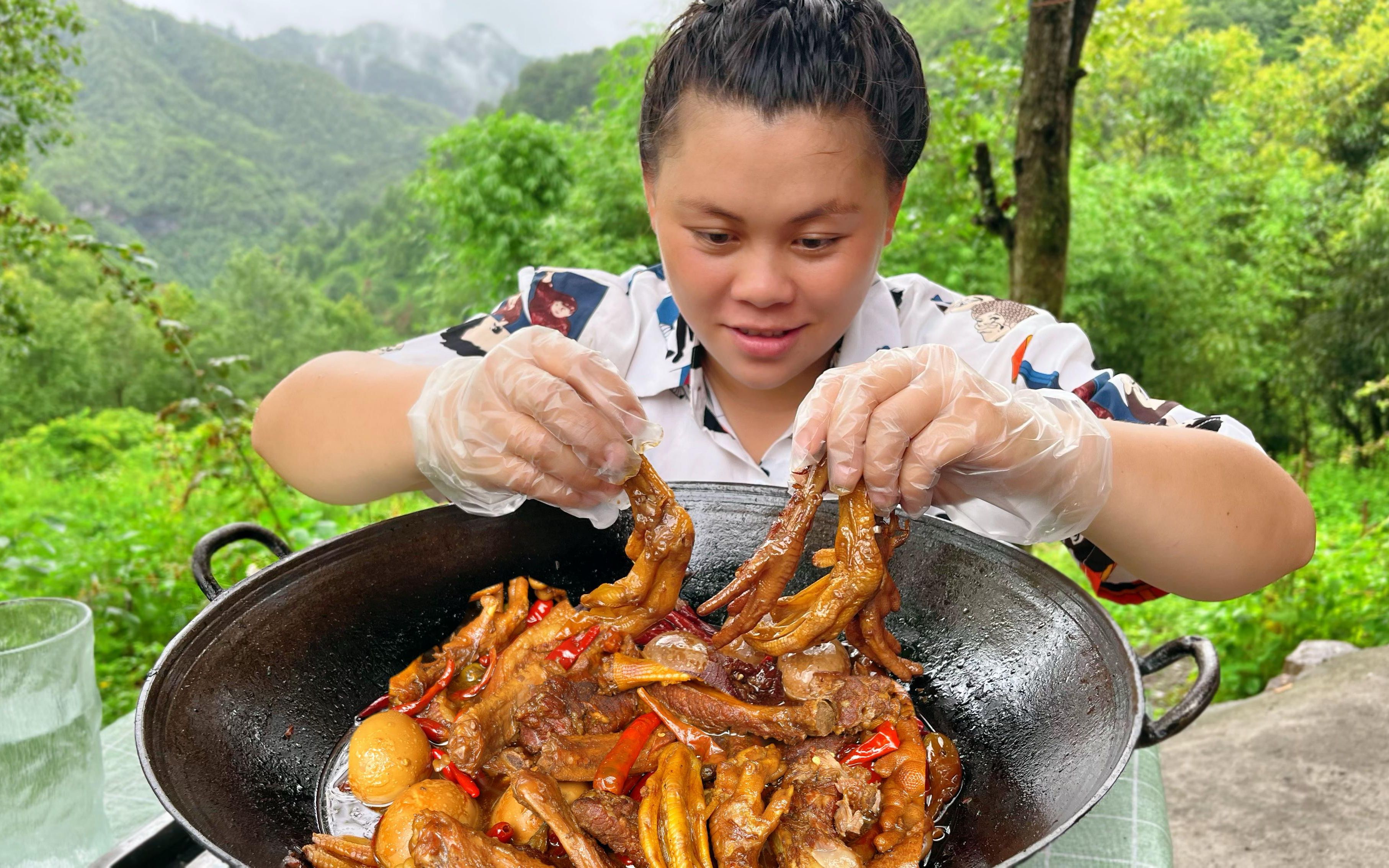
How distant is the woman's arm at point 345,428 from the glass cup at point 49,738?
72 centimetres

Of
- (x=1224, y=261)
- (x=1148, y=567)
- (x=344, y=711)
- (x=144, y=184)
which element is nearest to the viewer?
(x=344, y=711)

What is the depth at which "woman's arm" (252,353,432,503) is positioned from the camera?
2.29m

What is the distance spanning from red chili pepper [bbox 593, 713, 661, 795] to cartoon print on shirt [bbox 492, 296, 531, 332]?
4.93ft

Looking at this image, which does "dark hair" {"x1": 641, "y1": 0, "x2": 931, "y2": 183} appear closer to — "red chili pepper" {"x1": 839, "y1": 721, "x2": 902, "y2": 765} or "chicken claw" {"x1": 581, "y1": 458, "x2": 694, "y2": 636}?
"chicken claw" {"x1": 581, "y1": 458, "x2": 694, "y2": 636}

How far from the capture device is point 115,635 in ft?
16.4

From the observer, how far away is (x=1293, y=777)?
3789 mm

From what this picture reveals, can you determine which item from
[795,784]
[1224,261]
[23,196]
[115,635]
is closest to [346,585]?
[795,784]

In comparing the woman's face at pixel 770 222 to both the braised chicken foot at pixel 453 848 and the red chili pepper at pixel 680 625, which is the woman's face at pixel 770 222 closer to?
the red chili pepper at pixel 680 625

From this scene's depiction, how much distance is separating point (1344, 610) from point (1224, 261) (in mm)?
18691

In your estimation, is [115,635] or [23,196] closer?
[115,635]

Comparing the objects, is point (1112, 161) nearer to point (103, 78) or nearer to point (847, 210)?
point (847, 210)

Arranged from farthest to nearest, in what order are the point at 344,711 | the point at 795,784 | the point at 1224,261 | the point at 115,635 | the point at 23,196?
1. the point at 1224,261
2. the point at 23,196
3. the point at 115,635
4. the point at 344,711
5. the point at 795,784

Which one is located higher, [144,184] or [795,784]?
[795,784]

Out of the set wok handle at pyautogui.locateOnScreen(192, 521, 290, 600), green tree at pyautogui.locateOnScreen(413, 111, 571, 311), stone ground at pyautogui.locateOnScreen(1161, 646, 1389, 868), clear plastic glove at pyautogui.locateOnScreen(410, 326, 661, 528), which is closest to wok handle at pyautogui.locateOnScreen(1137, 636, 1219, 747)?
clear plastic glove at pyautogui.locateOnScreen(410, 326, 661, 528)
